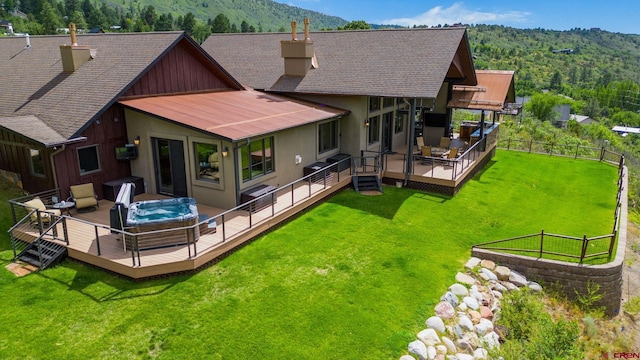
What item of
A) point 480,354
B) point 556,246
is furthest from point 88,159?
point 556,246

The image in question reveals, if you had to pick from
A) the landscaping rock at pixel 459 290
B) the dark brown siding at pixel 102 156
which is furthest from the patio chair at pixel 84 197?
the landscaping rock at pixel 459 290

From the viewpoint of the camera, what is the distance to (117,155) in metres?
14.7

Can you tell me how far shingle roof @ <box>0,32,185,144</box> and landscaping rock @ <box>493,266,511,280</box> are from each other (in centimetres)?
1303

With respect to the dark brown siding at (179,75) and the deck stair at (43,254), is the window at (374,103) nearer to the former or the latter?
the dark brown siding at (179,75)

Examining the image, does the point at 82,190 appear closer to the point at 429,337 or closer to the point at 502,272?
the point at 429,337

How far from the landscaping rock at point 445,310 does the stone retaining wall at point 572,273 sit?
129 inches

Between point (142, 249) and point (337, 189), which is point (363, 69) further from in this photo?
point (142, 249)

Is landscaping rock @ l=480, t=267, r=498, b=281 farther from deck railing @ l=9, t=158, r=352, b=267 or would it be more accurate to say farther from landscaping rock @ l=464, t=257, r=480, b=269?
deck railing @ l=9, t=158, r=352, b=267

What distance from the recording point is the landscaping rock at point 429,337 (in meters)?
8.85

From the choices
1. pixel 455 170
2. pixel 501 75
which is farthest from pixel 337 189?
pixel 501 75

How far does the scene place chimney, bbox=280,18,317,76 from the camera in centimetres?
2069

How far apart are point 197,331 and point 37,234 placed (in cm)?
632

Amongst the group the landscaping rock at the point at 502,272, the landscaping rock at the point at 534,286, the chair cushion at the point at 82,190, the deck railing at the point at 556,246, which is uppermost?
the chair cushion at the point at 82,190

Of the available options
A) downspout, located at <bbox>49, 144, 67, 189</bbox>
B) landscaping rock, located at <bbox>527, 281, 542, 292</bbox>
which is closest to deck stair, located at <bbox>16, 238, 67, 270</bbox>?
downspout, located at <bbox>49, 144, 67, 189</bbox>
